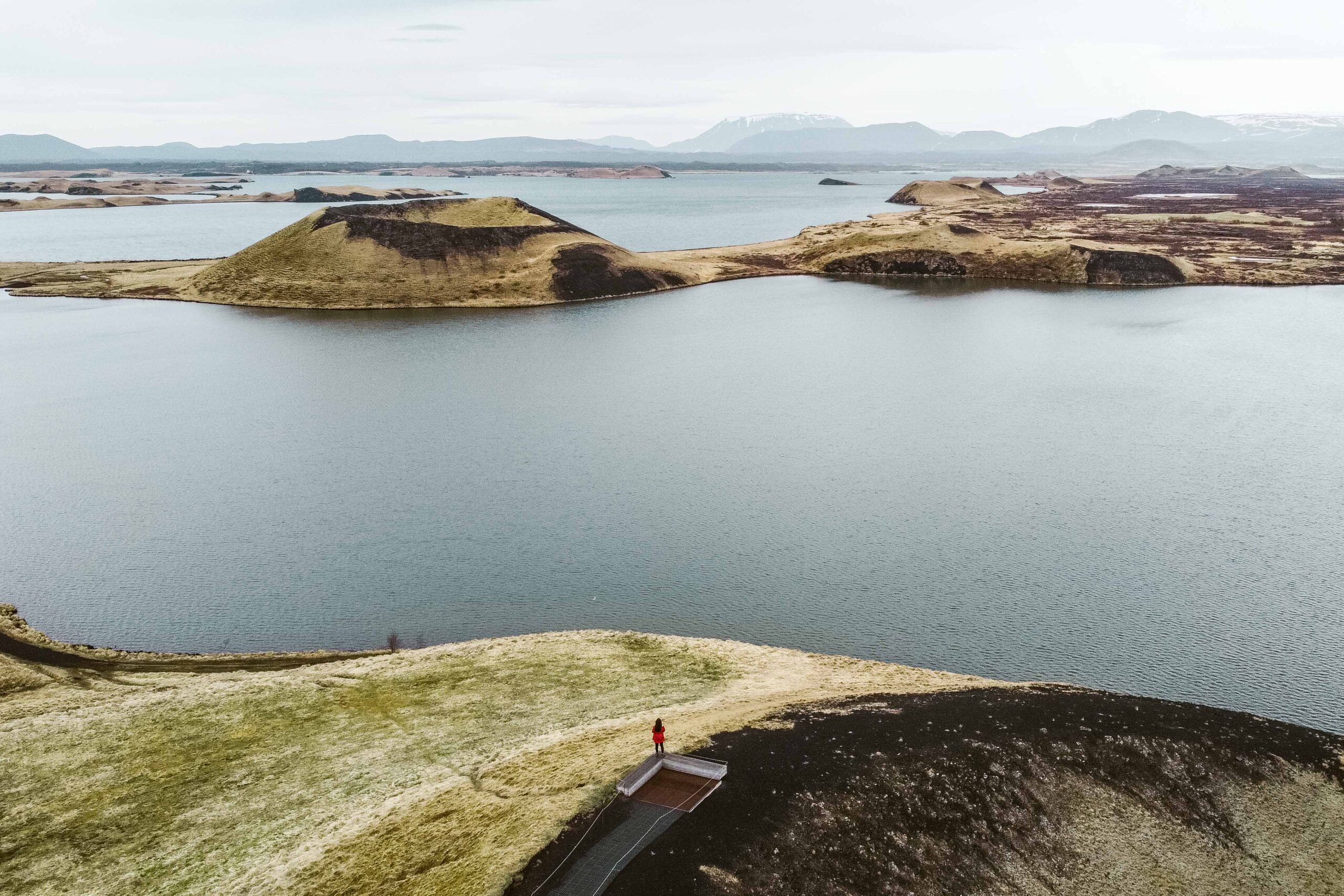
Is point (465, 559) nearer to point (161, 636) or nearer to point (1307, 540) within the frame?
point (161, 636)

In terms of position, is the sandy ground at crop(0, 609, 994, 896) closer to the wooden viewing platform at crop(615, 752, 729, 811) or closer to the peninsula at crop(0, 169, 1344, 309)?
the wooden viewing platform at crop(615, 752, 729, 811)

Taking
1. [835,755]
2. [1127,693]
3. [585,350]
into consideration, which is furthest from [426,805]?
[585,350]

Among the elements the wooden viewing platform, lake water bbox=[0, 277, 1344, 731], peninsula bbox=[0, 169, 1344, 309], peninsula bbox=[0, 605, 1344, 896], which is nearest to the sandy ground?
peninsula bbox=[0, 605, 1344, 896]

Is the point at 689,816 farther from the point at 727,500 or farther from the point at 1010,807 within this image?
the point at 727,500

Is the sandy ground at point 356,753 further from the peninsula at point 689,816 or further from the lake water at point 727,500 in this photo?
the lake water at point 727,500

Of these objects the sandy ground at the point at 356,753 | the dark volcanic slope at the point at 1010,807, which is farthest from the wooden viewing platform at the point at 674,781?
the sandy ground at the point at 356,753

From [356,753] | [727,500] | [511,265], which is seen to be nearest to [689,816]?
[356,753]

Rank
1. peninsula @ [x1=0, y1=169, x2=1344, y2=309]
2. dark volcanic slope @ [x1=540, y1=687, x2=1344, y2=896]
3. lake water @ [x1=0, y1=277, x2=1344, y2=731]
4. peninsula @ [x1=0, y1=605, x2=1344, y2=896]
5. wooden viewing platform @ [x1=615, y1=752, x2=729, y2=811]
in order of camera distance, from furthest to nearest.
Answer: peninsula @ [x1=0, y1=169, x2=1344, y2=309]
lake water @ [x1=0, y1=277, x2=1344, y2=731]
wooden viewing platform @ [x1=615, y1=752, x2=729, y2=811]
peninsula @ [x1=0, y1=605, x2=1344, y2=896]
dark volcanic slope @ [x1=540, y1=687, x2=1344, y2=896]
